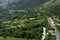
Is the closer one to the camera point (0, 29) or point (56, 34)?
point (56, 34)

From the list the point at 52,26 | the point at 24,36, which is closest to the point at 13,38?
the point at 24,36

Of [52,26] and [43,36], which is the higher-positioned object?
[52,26]

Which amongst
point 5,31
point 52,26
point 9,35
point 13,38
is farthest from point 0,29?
point 52,26

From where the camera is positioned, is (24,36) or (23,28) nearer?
(24,36)

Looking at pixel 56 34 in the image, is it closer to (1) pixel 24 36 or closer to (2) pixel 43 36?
(2) pixel 43 36

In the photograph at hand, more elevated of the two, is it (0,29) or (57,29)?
(0,29)

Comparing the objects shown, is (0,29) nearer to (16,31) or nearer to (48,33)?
(16,31)

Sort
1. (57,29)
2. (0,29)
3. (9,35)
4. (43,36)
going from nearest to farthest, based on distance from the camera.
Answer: (43,36) → (57,29) → (9,35) → (0,29)

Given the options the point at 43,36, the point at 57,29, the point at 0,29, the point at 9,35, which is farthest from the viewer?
the point at 0,29

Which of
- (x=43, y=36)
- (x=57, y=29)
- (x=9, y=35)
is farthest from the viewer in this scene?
(x=9, y=35)
